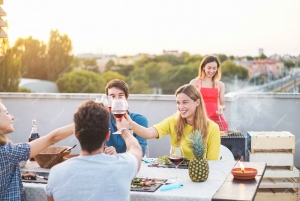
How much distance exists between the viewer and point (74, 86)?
26625mm

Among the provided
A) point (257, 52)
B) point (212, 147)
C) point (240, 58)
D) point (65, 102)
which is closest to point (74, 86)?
point (240, 58)

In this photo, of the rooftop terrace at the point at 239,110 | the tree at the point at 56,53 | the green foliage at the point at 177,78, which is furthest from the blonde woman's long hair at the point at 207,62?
the tree at the point at 56,53

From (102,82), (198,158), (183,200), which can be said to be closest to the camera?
(183,200)

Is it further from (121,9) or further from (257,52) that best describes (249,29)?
(121,9)

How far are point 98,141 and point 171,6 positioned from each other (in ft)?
73.3

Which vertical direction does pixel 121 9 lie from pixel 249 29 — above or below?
above

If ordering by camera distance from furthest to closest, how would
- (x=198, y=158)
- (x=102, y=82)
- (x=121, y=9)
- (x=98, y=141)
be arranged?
(x=102, y=82)
(x=121, y=9)
(x=198, y=158)
(x=98, y=141)

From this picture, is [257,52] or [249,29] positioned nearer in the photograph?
[249,29]

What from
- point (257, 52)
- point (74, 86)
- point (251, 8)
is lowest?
point (74, 86)

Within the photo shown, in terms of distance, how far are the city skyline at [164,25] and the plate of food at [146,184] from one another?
32.8 ft

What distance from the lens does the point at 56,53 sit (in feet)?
88.5

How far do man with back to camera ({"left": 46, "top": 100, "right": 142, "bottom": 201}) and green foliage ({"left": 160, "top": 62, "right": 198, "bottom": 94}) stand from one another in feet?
83.1

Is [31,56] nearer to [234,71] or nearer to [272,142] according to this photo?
[234,71]

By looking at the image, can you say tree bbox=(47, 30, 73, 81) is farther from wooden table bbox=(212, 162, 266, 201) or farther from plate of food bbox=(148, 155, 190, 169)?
wooden table bbox=(212, 162, 266, 201)
